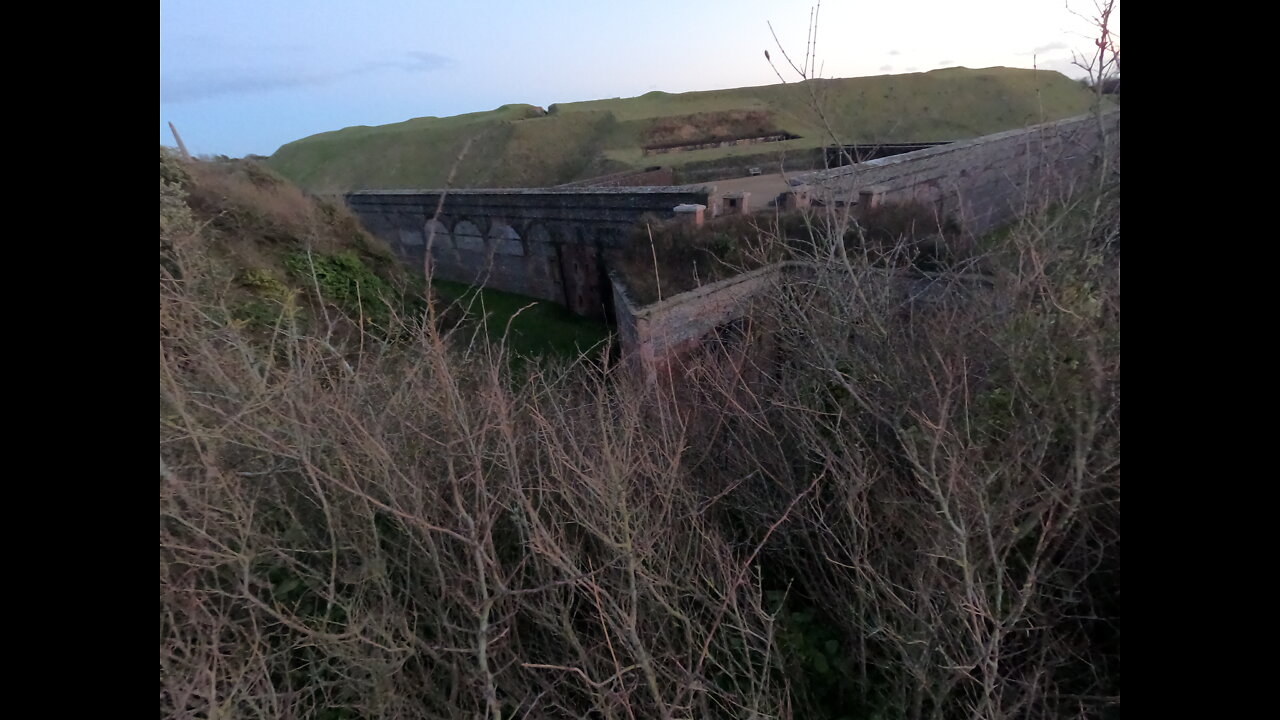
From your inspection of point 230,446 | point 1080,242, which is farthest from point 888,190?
point 230,446

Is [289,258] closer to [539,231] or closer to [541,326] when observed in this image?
[541,326]

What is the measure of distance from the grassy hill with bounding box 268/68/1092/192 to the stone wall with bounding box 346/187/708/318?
8651 mm

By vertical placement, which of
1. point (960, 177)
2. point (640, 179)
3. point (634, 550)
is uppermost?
point (640, 179)

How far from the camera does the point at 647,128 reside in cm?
3092

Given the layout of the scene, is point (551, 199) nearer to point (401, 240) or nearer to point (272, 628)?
point (401, 240)

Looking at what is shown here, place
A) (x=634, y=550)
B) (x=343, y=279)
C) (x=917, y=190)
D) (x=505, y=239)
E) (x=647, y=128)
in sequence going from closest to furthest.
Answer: (x=634, y=550) → (x=343, y=279) → (x=917, y=190) → (x=505, y=239) → (x=647, y=128)

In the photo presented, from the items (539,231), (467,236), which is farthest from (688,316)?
(467,236)

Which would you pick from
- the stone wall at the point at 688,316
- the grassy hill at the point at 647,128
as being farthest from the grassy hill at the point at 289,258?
the grassy hill at the point at 647,128

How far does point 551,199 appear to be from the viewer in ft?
47.9

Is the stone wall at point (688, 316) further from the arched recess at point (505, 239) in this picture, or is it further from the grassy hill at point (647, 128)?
the grassy hill at point (647, 128)

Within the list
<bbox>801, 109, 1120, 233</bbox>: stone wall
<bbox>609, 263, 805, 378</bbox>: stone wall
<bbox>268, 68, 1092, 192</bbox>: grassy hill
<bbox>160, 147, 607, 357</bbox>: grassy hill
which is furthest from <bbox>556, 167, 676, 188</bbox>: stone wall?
<bbox>609, 263, 805, 378</bbox>: stone wall

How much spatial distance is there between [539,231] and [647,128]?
17.9 metres

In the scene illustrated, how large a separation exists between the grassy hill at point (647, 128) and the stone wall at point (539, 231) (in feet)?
28.4
